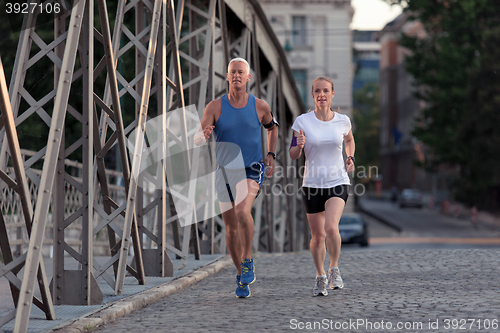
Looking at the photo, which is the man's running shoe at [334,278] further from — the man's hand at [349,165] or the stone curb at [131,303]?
the stone curb at [131,303]

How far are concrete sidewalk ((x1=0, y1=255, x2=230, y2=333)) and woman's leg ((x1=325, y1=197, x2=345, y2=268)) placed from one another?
1.53 m

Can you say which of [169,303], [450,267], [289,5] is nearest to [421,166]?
[289,5]

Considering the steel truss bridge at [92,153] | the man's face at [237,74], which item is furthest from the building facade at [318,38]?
the man's face at [237,74]

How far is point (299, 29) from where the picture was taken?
55.7m

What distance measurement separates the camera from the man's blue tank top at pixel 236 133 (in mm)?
6695

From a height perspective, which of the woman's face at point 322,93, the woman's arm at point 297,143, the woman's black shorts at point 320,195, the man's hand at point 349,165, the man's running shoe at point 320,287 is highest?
the woman's face at point 322,93

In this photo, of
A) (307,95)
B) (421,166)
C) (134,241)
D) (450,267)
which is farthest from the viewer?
(307,95)

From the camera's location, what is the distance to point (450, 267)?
897 cm

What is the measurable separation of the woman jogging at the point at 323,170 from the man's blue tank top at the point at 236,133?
0.39 meters

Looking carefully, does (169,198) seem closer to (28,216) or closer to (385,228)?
(28,216)

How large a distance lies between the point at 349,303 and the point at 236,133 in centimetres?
165

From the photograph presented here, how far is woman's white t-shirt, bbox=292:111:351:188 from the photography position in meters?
6.94

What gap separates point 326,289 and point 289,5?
49.9 metres

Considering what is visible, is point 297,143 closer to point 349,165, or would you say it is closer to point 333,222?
point 349,165
